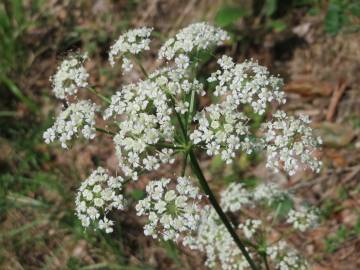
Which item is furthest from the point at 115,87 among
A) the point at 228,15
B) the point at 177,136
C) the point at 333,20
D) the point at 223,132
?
the point at 223,132

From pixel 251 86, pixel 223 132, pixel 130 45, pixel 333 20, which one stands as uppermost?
pixel 333 20

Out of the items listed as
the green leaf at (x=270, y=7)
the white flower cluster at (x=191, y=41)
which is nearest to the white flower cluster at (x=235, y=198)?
the white flower cluster at (x=191, y=41)

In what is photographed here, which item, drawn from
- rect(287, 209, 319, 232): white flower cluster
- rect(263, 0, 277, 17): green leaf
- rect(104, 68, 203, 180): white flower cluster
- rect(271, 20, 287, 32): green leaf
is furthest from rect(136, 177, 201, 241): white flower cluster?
rect(263, 0, 277, 17): green leaf

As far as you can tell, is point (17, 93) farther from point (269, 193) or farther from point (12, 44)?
point (269, 193)

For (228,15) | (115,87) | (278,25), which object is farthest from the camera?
(115,87)

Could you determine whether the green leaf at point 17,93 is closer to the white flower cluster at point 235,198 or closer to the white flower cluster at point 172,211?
the white flower cluster at point 235,198

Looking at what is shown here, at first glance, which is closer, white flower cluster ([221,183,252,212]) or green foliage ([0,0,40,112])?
white flower cluster ([221,183,252,212])

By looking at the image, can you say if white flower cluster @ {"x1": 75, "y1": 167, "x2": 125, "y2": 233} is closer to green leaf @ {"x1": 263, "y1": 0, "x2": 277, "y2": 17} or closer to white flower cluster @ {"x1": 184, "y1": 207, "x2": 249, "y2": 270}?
white flower cluster @ {"x1": 184, "y1": 207, "x2": 249, "y2": 270}
